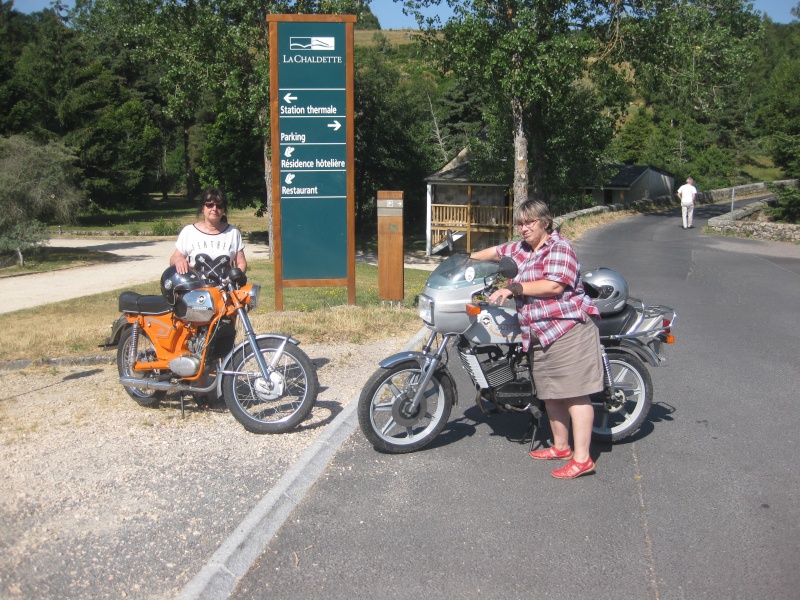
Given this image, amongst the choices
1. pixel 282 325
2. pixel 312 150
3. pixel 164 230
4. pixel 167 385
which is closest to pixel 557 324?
pixel 167 385

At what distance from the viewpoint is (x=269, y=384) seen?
5.75m

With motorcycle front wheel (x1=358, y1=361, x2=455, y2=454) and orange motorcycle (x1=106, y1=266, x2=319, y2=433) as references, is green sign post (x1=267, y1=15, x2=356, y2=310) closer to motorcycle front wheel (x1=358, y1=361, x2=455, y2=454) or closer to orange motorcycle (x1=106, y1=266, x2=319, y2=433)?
orange motorcycle (x1=106, y1=266, x2=319, y2=433)

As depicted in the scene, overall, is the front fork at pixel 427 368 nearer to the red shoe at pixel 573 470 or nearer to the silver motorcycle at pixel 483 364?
the silver motorcycle at pixel 483 364

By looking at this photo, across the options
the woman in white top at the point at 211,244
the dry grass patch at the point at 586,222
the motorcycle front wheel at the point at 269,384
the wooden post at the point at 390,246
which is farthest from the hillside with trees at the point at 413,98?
the motorcycle front wheel at the point at 269,384

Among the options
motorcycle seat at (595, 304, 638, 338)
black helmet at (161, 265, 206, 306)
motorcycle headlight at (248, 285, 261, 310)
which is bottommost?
motorcycle seat at (595, 304, 638, 338)

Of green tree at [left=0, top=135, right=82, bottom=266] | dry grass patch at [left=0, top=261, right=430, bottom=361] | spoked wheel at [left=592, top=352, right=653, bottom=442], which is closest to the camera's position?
spoked wheel at [left=592, top=352, right=653, bottom=442]

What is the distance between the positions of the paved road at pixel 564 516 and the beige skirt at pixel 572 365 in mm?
591

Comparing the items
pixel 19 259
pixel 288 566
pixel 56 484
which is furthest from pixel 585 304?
pixel 19 259

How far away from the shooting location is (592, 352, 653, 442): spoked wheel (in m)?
5.59

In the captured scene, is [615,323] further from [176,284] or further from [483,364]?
[176,284]

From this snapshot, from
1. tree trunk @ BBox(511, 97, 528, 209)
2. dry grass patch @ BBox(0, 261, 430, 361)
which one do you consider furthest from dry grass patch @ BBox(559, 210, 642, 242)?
dry grass patch @ BBox(0, 261, 430, 361)

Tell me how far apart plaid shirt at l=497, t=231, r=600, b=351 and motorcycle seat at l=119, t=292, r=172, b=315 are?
2.79 meters

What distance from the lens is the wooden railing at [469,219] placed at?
41.7 meters

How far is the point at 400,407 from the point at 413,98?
158 feet
